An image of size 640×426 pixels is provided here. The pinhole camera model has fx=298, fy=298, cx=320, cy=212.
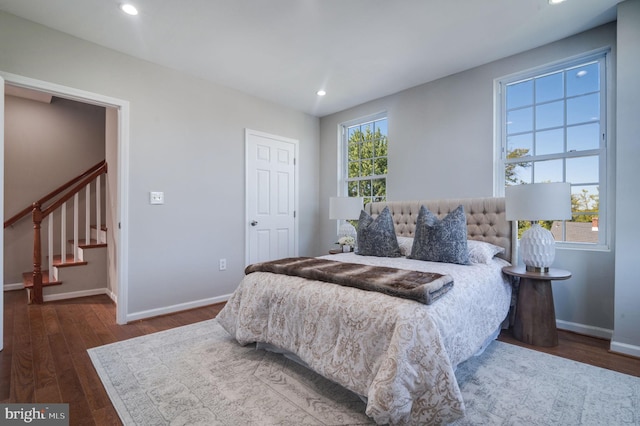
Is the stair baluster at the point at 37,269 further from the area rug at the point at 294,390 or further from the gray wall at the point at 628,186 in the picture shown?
the gray wall at the point at 628,186

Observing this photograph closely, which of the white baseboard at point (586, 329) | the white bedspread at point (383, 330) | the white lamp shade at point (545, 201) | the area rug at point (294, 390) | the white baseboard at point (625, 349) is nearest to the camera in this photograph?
the white bedspread at point (383, 330)

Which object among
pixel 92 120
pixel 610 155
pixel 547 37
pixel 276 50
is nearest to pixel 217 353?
pixel 276 50

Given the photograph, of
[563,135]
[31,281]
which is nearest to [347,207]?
[563,135]

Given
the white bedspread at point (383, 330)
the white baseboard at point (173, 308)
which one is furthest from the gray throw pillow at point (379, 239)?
the white baseboard at point (173, 308)

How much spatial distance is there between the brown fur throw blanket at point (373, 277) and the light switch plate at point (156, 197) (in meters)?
1.46

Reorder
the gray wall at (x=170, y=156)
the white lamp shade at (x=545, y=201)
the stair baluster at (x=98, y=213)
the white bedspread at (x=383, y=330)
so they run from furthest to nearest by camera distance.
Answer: the stair baluster at (x=98, y=213), the gray wall at (x=170, y=156), the white lamp shade at (x=545, y=201), the white bedspread at (x=383, y=330)

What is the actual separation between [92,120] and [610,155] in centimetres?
669

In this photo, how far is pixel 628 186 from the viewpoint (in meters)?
2.26

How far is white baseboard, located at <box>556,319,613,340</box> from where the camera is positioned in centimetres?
251

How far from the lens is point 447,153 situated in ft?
11.2

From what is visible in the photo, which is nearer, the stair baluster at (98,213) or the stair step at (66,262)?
the stair step at (66,262)

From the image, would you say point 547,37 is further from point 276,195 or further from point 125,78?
point 125,78

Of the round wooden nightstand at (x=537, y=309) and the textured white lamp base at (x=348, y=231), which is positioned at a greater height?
the textured white lamp base at (x=348, y=231)

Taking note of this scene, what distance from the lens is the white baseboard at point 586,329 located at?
2.51 meters
